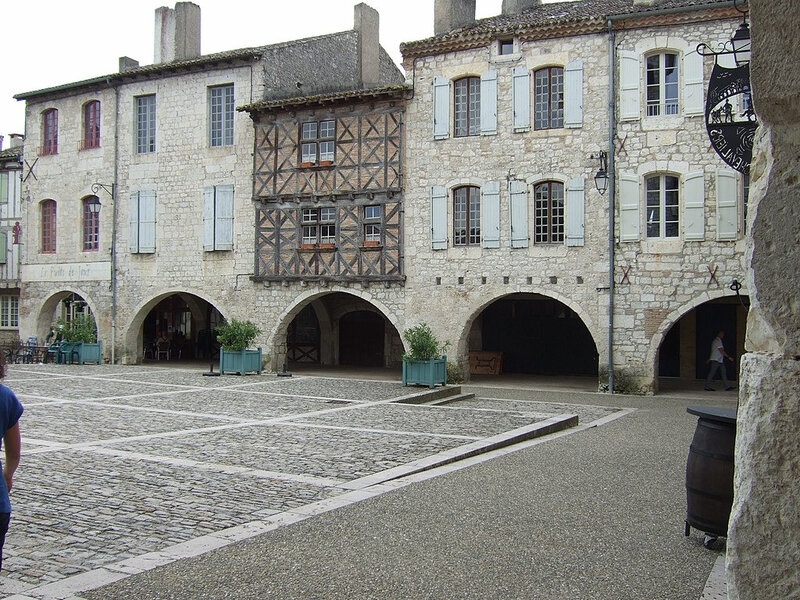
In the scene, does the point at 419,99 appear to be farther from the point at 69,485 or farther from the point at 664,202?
the point at 69,485

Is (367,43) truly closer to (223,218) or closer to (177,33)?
(177,33)

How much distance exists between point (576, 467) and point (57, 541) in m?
5.04

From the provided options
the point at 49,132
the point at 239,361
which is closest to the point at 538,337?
the point at 239,361

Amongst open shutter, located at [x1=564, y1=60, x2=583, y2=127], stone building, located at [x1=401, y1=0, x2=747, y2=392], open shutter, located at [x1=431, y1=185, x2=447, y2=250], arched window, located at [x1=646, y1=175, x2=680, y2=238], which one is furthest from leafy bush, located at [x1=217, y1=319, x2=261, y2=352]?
A: arched window, located at [x1=646, y1=175, x2=680, y2=238]

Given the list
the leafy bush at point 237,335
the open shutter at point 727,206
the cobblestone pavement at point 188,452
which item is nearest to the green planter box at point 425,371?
the cobblestone pavement at point 188,452

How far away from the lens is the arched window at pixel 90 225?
24.3 metres

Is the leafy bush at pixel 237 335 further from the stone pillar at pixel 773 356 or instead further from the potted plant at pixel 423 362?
the stone pillar at pixel 773 356

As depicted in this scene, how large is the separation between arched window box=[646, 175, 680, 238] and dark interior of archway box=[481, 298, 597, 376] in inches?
166

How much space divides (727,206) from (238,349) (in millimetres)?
11610

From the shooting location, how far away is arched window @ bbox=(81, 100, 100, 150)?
24.4m

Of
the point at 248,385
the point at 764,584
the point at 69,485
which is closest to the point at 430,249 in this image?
the point at 248,385

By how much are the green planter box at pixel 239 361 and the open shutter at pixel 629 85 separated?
10300 millimetres

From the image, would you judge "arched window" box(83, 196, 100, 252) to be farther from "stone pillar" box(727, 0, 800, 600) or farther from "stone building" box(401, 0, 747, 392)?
"stone pillar" box(727, 0, 800, 600)

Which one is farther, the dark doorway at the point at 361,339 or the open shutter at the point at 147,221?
the dark doorway at the point at 361,339
